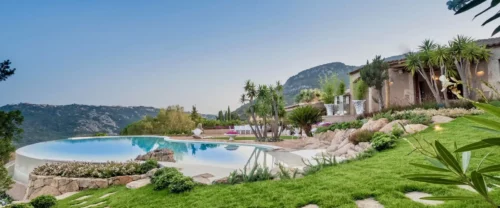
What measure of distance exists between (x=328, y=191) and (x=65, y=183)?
773cm

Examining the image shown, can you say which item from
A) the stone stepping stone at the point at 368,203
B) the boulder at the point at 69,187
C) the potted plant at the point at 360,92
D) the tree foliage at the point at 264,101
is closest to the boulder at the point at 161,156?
the boulder at the point at 69,187

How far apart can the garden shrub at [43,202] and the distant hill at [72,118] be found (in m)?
37.3

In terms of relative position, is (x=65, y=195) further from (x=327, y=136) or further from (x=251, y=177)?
(x=327, y=136)

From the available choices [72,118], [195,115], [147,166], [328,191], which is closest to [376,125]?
[328,191]

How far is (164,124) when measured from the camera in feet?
97.8

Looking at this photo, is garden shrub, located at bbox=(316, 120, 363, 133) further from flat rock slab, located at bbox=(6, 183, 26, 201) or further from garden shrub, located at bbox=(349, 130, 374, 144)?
flat rock slab, located at bbox=(6, 183, 26, 201)

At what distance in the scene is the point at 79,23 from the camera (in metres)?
19.0

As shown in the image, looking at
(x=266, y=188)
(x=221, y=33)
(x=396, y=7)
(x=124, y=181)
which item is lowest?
(x=124, y=181)

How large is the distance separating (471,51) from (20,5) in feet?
72.6

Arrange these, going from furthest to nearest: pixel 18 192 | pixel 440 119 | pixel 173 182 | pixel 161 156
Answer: pixel 161 156 < pixel 18 192 < pixel 440 119 < pixel 173 182

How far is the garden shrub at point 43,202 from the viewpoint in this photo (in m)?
6.36

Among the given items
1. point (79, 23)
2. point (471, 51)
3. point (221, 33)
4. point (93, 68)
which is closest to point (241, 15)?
point (221, 33)

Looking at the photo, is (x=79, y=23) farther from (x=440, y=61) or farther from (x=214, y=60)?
(x=440, y=61)

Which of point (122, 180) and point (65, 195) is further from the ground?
point (122, 180)
